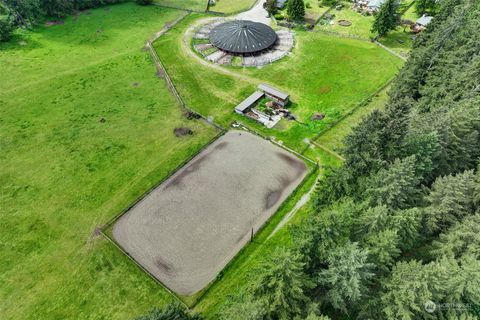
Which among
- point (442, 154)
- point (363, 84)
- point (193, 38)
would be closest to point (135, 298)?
point (442, 154)

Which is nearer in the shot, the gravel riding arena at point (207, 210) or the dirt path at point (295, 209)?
the gravel riding arena at point (207, 210)

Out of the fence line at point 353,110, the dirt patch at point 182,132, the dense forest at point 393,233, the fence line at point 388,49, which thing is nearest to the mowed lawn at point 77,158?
the dirt patch at point 182,132

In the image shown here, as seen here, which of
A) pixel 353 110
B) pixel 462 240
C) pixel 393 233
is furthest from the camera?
pixel 353 110

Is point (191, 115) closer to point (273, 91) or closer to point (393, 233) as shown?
point (273, 91)

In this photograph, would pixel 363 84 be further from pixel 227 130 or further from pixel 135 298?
pixel 135 298

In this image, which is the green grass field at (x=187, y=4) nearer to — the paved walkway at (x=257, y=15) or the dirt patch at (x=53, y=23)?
the paved walkway at (x=257, y=15)

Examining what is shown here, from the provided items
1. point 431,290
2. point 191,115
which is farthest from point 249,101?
point 431,290
